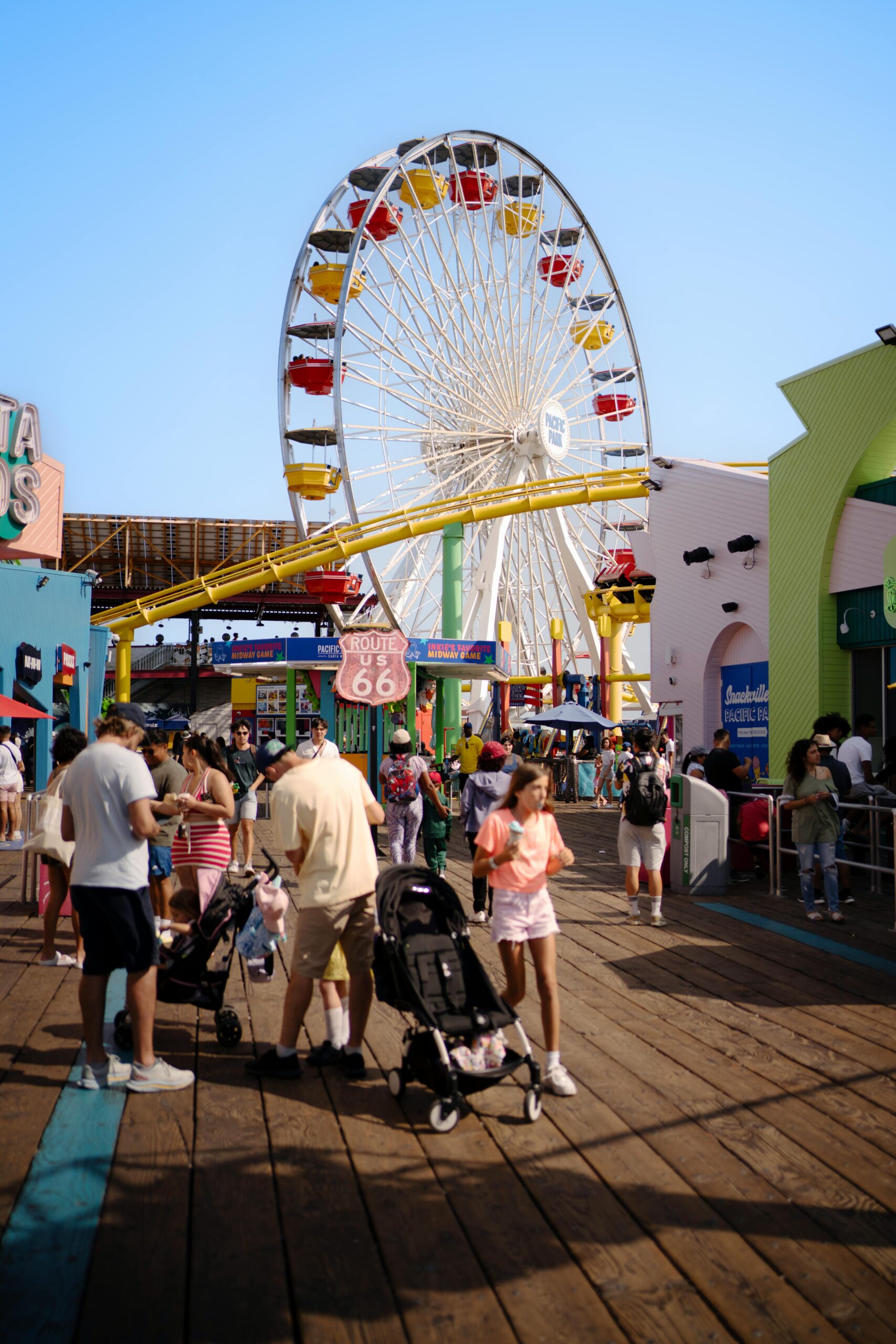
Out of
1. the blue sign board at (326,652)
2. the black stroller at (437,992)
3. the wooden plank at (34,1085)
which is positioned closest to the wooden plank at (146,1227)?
the wooden plank at (34,1085)

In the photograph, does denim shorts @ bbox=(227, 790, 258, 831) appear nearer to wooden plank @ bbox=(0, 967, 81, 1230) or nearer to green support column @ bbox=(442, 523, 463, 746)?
wooden plank @ bbox=(0, 967, 81, 1230)

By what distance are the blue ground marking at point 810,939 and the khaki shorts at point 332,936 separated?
4.04 metres

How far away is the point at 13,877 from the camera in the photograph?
1212 cm

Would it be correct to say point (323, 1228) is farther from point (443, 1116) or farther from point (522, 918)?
point (522, 918)

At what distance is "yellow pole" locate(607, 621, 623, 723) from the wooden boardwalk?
26.2 meters

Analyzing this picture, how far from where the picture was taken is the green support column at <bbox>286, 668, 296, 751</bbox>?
874 inches

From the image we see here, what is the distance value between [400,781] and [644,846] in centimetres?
239

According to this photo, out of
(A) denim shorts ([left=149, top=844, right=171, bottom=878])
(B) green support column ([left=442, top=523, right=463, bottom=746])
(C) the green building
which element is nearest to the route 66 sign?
(A) denim shorts ([left=149, top=844, right=171, bottom=878])

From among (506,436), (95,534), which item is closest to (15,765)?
(506,436)

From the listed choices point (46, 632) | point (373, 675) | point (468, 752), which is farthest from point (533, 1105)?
point (46, 632)

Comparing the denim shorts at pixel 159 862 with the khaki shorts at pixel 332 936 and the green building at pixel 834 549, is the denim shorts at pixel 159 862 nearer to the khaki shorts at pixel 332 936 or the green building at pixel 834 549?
the khaki shorts at pixel 332 936

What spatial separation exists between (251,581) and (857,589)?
17704 mm

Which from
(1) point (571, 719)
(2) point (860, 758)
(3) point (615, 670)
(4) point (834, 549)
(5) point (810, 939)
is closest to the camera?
(5) point (810, 939)

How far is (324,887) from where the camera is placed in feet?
16.9
